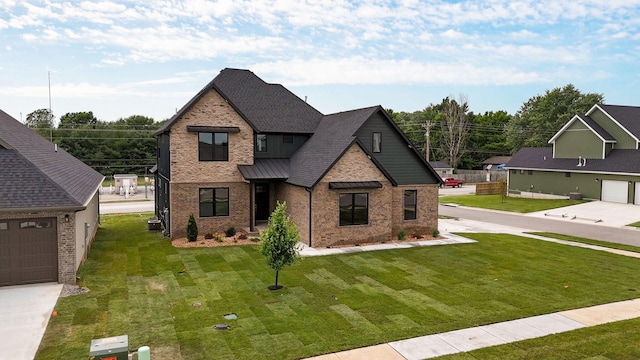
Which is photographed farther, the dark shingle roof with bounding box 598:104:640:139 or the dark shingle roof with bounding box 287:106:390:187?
the dark shingle roof with bounding box 598:104:640:139

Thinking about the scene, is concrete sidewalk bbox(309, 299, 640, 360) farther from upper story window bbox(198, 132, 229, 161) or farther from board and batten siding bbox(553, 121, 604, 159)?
board and batten siding bbox(553, 121, 604, 159)

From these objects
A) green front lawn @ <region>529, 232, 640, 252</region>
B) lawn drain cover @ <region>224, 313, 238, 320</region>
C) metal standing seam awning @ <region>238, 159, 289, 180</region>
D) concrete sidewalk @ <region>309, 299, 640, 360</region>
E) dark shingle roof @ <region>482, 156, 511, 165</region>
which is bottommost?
concrete sidewalk @ <region>309, 299, 640, 360</region>

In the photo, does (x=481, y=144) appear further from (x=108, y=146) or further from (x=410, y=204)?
(x=108, y=146)

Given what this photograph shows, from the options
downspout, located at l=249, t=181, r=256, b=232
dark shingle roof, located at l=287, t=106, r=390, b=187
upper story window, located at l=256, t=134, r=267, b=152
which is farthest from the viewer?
upper story window, located at l=256, t=134, r=267, b=152

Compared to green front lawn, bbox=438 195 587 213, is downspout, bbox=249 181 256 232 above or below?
above

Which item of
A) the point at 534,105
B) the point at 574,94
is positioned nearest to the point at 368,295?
the point at 574,94

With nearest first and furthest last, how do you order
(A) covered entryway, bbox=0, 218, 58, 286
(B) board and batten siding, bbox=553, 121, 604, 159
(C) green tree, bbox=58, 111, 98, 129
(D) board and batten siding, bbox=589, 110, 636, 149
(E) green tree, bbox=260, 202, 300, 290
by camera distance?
(A) covered entryway, bbox=0, 218, 58, 286, (E) green tree, bbox=260, 202, 300, 290, (D) board and batten siding, bbox=589, 110, 636, 149, (B) board and batten siding, bbox=553, 121, 604, 159, (C) green tree, bbox=58, 111, 98, 129

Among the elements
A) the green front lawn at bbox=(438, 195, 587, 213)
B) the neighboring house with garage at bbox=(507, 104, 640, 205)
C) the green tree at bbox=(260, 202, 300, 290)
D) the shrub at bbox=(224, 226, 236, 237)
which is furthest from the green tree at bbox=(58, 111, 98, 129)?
the green tree at bbox=(260, 202, 300, 290)
